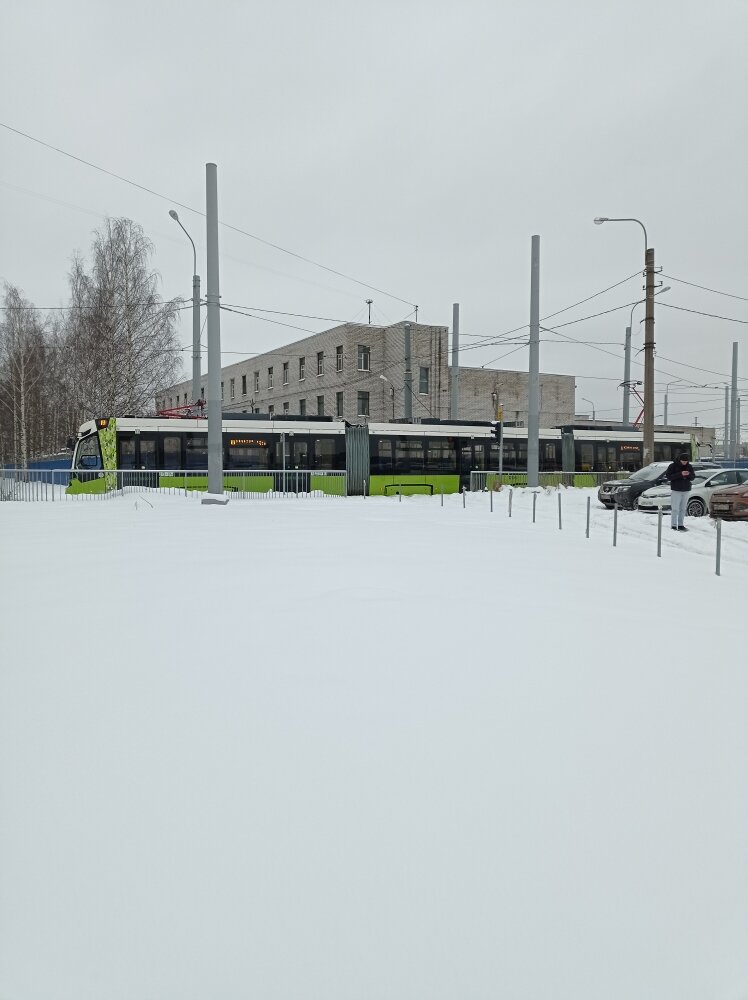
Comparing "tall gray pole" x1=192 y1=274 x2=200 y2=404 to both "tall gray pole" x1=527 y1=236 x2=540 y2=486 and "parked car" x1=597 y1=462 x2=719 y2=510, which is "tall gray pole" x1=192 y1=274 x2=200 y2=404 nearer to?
"tall gray pole" x1=527 y1=236 x2=540 y2=486

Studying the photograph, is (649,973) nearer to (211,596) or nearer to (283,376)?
(211,596)

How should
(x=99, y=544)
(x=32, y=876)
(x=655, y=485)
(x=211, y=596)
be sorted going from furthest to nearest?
(x=655, y=485)
(x=99, y=544)
(x=211, y=596)
(x=32, y=876)

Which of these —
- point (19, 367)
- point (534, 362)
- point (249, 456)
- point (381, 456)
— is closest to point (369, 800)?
point (534, 362)

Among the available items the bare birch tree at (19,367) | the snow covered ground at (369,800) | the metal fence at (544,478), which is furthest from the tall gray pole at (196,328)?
the snow covered ground at (369,800)

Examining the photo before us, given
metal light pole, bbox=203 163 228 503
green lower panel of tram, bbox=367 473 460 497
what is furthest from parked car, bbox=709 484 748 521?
metal light pole, bbox=203 163 228 503

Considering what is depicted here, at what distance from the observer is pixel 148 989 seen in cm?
215

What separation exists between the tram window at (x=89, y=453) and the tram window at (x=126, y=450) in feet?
2.80

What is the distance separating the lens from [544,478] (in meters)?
26.2

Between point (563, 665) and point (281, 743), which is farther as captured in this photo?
point (563, 665)

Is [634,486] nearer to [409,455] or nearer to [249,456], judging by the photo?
[409,455]

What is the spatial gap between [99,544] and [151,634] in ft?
19.3

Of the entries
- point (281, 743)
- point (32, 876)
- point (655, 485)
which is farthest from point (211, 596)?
point (655, 485)

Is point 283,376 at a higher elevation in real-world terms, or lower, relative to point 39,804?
higher

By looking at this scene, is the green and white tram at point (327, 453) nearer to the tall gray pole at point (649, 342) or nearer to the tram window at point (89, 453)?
the tram window at point (89, 453)
